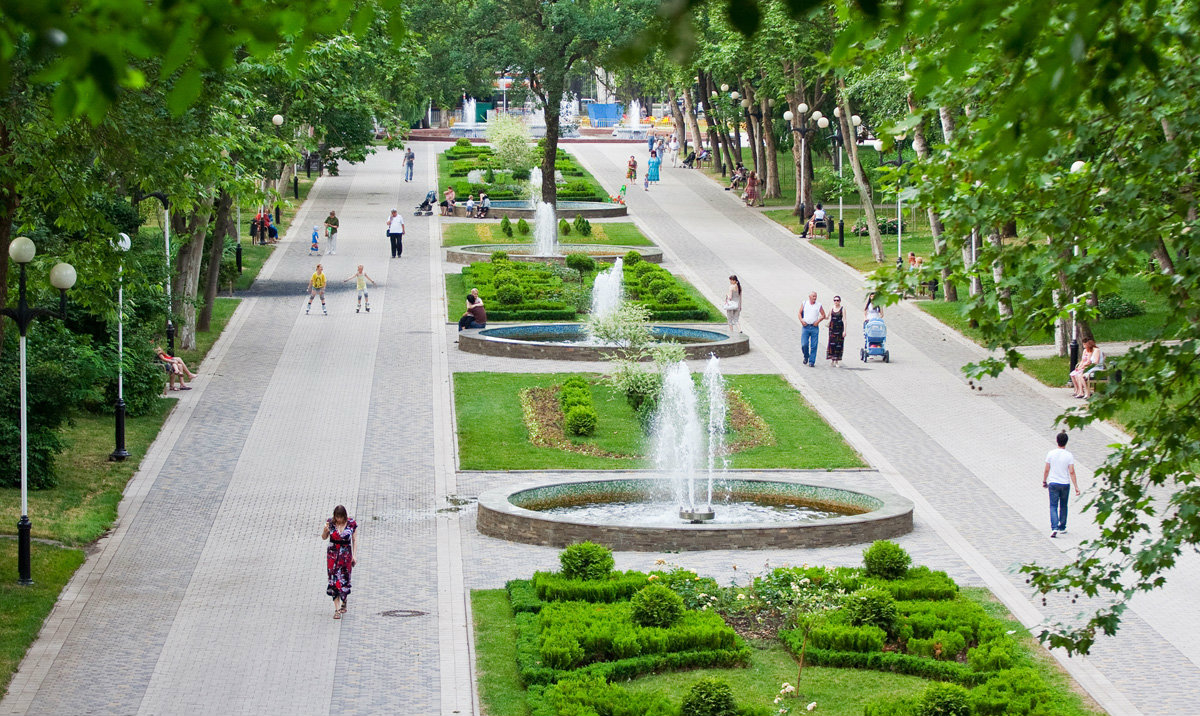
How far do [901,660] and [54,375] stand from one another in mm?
11104

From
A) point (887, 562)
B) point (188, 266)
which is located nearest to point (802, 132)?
point (188, 266)

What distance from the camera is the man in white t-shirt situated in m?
16.9

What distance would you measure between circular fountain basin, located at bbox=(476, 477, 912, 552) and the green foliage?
18.7 m

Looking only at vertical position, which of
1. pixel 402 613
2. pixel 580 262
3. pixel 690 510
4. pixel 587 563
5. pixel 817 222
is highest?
pixel 817 222

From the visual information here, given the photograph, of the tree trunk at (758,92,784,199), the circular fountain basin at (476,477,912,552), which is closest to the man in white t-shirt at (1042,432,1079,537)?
the circular fountain basin at (476,477,912,552)

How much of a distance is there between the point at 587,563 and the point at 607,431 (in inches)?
317

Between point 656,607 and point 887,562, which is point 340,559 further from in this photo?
point 887,562

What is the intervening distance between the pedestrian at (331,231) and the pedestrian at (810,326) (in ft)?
56.1

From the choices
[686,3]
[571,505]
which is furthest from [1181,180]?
[571,505]

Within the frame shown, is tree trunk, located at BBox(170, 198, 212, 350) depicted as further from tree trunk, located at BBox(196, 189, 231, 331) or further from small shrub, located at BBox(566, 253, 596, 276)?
small shrub, located at BBox(566, 253, 596, 276)

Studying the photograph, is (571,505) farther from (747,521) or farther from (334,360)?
(334,360)

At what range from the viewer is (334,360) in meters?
28.3

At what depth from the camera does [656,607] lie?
13617 millimetres

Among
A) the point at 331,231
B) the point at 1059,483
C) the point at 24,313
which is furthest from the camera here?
the point at 331,231
